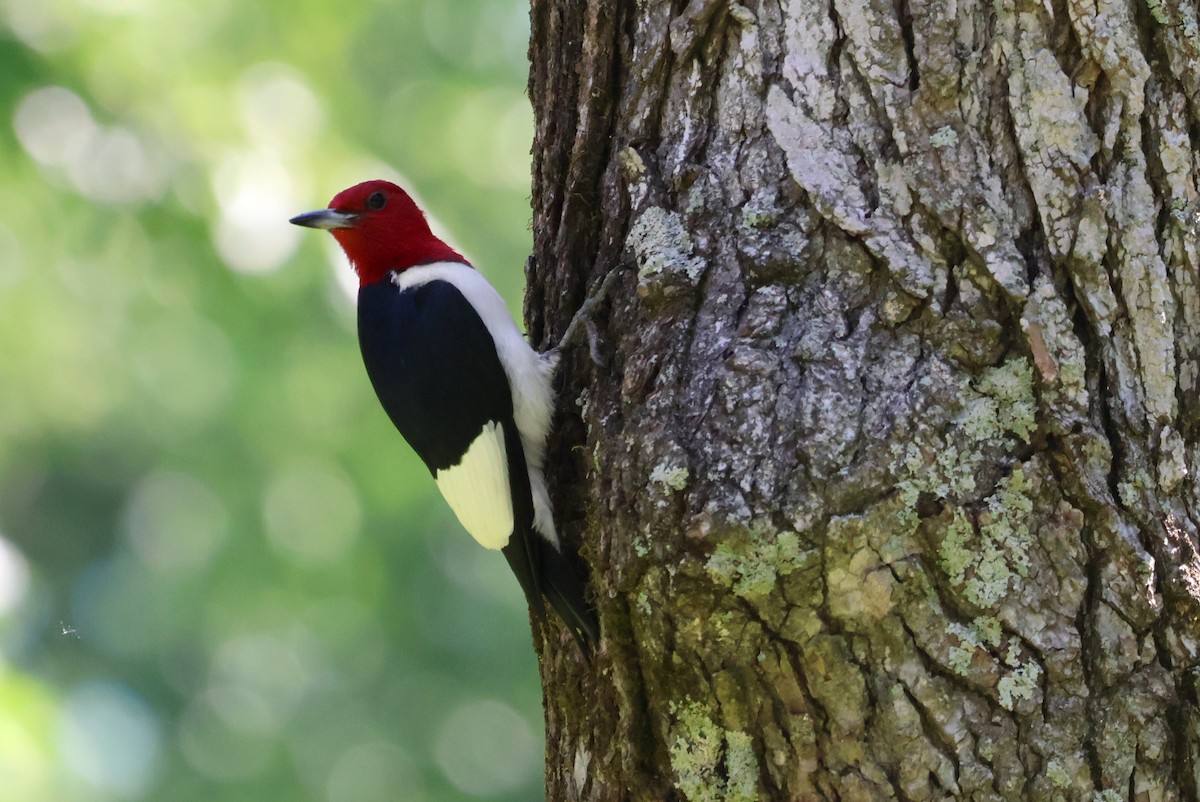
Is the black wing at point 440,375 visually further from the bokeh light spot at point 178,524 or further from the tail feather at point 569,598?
the bokeh light spot at point 178,524

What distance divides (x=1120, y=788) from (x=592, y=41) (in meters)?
1.50

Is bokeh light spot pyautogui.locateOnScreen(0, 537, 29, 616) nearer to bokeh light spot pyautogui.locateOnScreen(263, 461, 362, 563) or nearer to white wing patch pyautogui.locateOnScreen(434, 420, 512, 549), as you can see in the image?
bokeh light spot pyautogui.locateOnScreen(263, 461, 362, 563)

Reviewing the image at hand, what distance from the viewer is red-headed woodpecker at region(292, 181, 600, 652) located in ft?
7.41

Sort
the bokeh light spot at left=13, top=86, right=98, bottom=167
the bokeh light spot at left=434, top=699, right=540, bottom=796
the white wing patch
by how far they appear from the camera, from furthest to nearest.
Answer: the bokeh light spot at left=434, top=699, right=540, bottom=796 → the bokeh light spot at left=13, top=86, right=98, bottom=167 → the white wing patch

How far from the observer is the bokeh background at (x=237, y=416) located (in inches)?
162

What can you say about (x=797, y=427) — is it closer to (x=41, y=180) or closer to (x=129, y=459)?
(x=41, y=180)

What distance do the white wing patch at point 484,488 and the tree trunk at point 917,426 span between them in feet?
1.51

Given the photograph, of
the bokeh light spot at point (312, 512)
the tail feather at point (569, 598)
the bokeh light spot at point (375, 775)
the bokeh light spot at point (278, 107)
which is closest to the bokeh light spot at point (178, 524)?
the bokeh light spot at point (312, 512)

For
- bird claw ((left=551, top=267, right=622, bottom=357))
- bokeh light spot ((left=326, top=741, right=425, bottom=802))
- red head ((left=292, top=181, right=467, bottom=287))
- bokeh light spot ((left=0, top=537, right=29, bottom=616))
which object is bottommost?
bokeh light spot ((left=326, top=741, right=425, bottom=802))

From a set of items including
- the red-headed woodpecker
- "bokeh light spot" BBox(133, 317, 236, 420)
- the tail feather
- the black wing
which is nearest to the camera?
the tail feather

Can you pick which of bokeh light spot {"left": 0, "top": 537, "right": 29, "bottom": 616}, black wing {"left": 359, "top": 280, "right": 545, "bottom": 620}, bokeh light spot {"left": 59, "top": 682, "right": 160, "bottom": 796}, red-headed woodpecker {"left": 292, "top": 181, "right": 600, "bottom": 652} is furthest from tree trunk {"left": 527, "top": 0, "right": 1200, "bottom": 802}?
bokeh light spot {"left": 0, "top": 537, "right": 29, "bottom": 616}

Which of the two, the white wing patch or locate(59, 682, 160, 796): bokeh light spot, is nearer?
the white wing patch

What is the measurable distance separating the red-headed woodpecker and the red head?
54 mm

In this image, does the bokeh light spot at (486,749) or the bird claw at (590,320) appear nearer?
the bird claw at (590,320)
